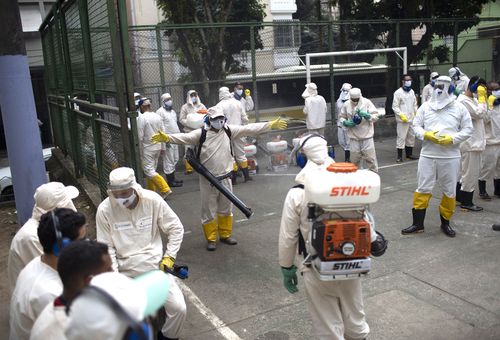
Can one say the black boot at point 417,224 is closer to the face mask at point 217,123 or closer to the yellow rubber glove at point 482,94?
the yellow rubber glove at point 482,94

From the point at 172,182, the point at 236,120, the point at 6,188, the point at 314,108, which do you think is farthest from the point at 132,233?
the point at 314,108

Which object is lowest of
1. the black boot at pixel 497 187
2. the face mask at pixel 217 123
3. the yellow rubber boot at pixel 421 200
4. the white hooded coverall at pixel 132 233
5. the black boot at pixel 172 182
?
the black boot at pixel 172 182

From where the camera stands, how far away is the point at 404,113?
11.4 metres

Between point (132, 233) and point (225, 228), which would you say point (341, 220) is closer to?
point (132, 233)

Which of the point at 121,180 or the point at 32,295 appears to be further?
the point at 121,180

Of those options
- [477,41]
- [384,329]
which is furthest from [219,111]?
[477,41]

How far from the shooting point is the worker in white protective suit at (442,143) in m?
6.03

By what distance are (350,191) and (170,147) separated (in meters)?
7.51

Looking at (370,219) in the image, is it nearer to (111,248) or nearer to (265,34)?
(111,248)

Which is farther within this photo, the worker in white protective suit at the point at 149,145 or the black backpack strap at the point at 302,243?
the worker in white protective suit at the point at 149,145

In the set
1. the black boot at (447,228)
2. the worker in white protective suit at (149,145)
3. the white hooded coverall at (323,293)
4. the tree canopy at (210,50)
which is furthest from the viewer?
the tree canopy at (210,50)

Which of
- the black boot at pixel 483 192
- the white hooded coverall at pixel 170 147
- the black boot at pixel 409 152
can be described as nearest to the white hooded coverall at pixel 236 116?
the white hooded coverall at pixel 170 147

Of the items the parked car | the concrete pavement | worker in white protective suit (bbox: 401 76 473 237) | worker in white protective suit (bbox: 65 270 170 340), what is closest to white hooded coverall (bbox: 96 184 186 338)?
the concrete pavement

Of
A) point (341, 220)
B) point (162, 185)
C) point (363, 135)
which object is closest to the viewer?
point (341, 220)
